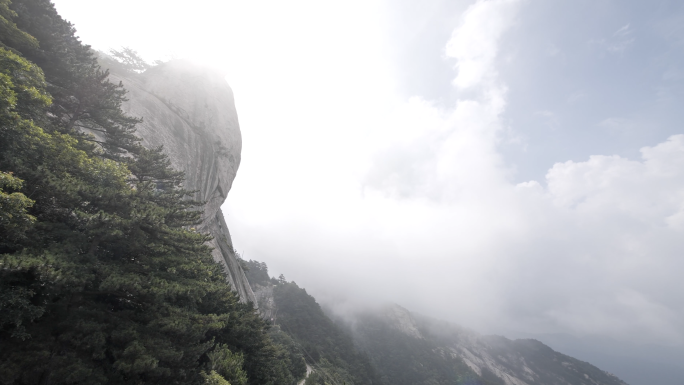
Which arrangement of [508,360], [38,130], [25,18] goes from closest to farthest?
1. [38,130]
2. [25,18]
3. [508,360]

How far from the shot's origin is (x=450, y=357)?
119125 mm

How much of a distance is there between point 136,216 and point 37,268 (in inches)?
115

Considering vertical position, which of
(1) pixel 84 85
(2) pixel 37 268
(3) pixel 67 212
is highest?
(1) pixel 84 85

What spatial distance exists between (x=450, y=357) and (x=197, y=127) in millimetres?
137106

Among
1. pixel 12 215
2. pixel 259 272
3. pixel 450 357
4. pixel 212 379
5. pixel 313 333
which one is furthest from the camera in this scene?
pixel 450 357

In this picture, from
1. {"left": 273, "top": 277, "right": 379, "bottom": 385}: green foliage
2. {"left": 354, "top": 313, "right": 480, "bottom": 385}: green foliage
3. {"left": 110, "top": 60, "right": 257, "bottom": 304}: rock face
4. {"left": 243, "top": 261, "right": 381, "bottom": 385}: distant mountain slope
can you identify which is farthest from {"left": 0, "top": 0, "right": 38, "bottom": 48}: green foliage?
{"left": 354, "top": 313, "right": 480, "bottom": 385}: green foliage

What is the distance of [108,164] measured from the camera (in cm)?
1070

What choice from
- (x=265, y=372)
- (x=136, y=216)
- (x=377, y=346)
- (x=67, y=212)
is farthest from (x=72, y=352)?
(x=377, y=346)

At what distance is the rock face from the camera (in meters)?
27.2

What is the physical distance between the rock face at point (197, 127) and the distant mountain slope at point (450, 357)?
288 feet

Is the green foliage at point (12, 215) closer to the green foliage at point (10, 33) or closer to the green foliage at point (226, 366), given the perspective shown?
the green foliage at point (226, 366)

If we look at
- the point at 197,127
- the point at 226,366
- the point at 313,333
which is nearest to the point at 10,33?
the point at 226,366

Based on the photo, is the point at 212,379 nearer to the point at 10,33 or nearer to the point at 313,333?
the point at 10,33

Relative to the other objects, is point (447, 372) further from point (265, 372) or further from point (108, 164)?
point (108, 164)
